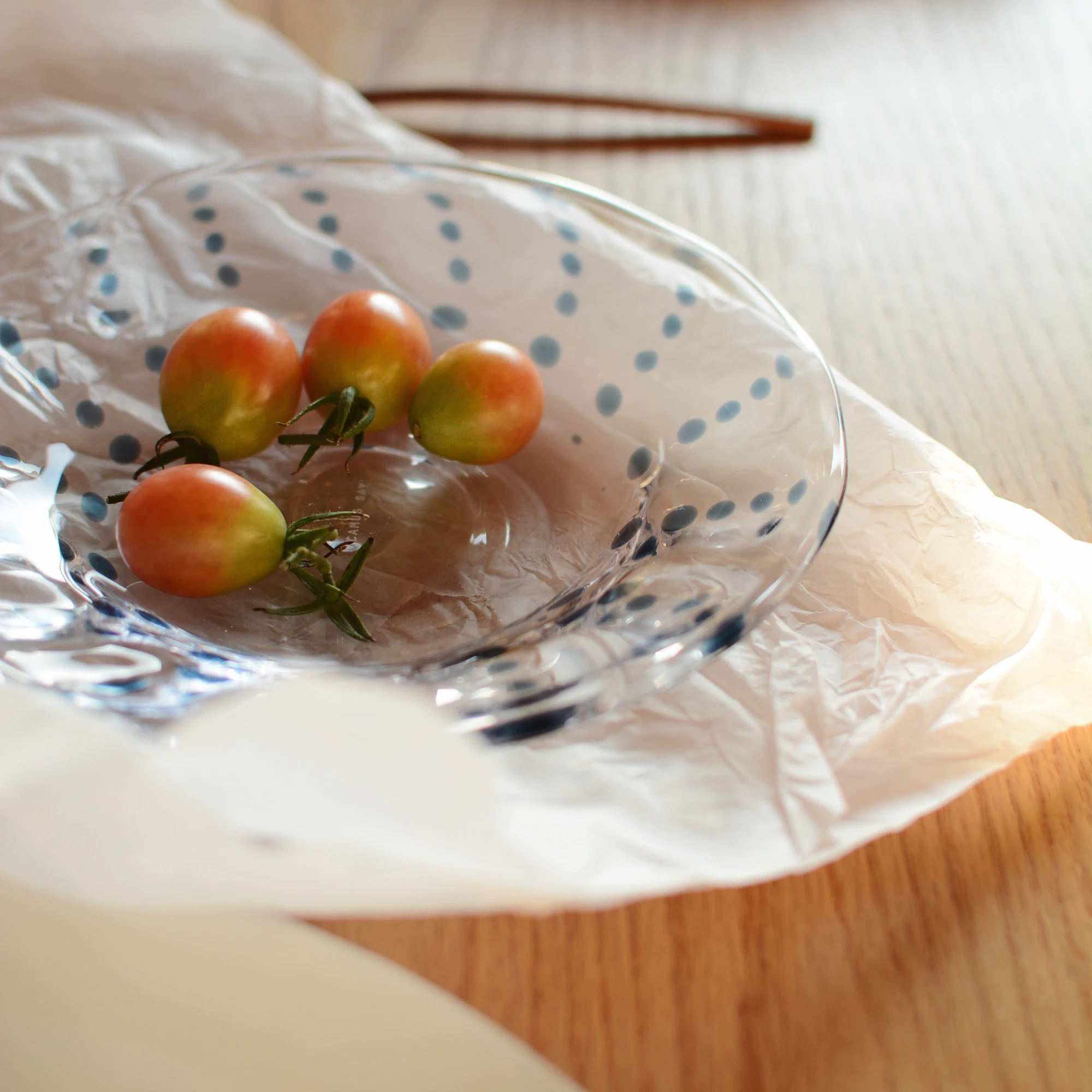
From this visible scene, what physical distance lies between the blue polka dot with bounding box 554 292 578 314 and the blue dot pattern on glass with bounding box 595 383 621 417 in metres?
0.05

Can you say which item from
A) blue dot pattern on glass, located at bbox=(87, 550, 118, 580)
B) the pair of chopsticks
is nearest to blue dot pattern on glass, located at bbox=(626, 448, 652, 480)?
blue dot pattern on glass, located at bbox=(87, 550, 118, 580)

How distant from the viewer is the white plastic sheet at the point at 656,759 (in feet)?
0.88

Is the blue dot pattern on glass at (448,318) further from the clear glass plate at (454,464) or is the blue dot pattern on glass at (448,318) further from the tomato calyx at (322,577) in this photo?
the tomato calyx at (322,577)

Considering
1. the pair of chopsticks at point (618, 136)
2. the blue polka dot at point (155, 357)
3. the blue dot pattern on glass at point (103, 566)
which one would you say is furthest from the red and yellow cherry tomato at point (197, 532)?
the pair of chopsticks at point (618, 136)

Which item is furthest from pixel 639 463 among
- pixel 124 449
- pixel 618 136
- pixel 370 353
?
pixel 618 136

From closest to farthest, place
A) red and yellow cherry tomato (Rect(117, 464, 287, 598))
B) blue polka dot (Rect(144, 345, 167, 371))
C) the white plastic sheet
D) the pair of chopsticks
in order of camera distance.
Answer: the white plastic sheet → red and yellow cherry tomato (Rect(117, 464, 287, 598)) → blue polka dot (Rect(144, 345, 167, 371)) → the pair of chopsticks

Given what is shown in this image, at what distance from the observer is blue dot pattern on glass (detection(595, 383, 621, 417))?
47 centimetres

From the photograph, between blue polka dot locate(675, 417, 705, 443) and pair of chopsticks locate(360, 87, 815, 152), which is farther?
pair of chopsticks locate(360, 87, 815, 152)

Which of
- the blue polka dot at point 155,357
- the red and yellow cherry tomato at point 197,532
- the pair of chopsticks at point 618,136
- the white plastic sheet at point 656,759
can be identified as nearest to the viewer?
the white plastic sheet at point 656,759

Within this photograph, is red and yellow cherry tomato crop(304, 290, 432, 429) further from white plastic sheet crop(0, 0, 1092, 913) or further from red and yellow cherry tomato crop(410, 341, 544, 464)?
white plastic sheet crop(0, 0, 1092, 913)

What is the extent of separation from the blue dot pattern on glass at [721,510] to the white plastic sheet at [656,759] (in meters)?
0.05

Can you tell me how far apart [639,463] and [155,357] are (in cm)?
24

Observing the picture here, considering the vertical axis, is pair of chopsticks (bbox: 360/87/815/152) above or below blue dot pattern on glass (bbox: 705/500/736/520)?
above

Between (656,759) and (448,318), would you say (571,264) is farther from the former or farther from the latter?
(656,759)
